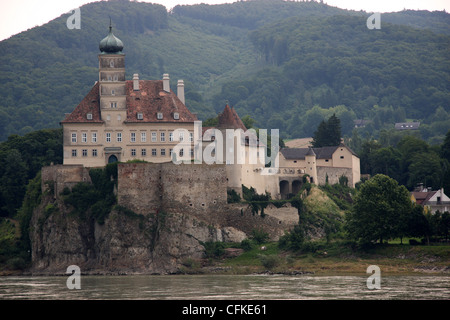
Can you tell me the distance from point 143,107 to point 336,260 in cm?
2692

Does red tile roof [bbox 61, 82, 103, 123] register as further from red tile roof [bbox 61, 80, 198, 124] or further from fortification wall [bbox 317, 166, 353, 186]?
fortification wall [bbox 317, 166, 353, 186]

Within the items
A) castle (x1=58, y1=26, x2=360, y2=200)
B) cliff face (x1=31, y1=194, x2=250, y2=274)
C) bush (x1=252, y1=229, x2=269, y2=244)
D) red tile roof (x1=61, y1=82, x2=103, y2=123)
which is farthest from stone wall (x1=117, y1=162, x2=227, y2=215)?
red tile roof (x1=61, y1=82, x2=103, y2=123)

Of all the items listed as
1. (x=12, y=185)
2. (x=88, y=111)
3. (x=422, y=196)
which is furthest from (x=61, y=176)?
(x=422, y=196)

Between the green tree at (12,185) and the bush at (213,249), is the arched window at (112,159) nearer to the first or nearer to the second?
the green tree at (12,185)

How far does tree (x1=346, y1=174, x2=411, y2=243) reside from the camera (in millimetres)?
85062

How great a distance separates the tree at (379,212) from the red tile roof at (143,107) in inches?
843

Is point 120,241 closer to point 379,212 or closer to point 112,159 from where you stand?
point 112,159

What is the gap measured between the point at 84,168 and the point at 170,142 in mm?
9491

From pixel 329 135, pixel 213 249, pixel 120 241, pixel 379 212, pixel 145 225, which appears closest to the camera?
pixel 379 212

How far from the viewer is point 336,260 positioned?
281ft

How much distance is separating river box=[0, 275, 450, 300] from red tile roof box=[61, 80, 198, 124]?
20.4 metres

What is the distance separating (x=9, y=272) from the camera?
91062 mm
